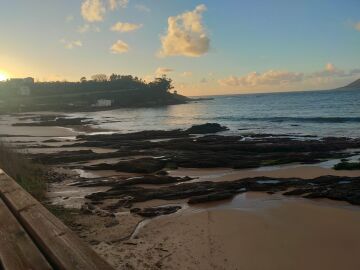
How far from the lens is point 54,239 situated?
2.69 metres

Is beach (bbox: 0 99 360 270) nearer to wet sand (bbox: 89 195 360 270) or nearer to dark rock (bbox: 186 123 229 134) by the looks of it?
wet sand (bbox: 89 195 360 270)

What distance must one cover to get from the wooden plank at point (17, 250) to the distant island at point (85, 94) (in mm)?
84889

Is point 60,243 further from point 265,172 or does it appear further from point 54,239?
point 265,172

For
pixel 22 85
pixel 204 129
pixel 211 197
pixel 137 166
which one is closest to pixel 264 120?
pixel 204 129

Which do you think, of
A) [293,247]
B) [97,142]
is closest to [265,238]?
[293,247]

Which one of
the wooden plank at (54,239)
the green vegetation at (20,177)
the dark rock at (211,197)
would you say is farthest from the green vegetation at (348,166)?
the wooden plank at (54,239)

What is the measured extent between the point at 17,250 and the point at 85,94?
4606 inches

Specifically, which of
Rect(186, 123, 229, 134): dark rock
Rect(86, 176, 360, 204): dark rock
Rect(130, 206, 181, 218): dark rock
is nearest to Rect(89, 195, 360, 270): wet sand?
Rect(130, 206, 181, 218): dark rock

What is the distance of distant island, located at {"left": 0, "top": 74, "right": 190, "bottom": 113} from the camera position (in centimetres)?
9675

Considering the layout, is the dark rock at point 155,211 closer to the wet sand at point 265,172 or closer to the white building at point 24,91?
the wet sand at point 265,172

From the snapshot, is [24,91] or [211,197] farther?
[24,91]

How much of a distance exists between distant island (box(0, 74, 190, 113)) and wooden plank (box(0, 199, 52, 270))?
84.9 meters

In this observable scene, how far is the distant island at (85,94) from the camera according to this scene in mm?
96750

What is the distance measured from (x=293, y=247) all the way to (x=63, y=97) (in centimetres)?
10653
